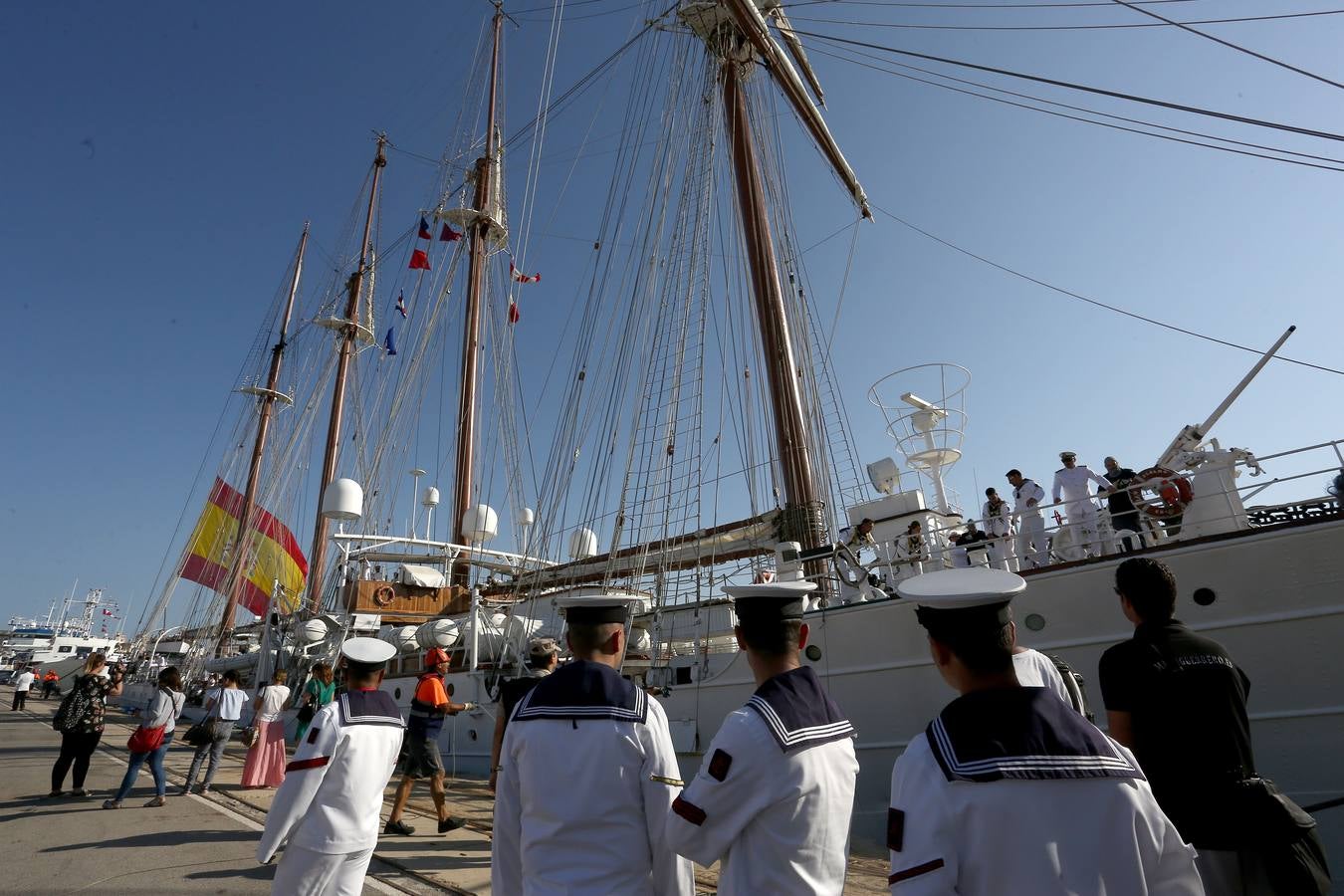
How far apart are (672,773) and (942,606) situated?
1183 millimetres

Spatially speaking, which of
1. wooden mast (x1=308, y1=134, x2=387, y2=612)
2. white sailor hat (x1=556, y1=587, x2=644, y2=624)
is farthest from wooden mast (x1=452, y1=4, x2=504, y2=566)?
white sailor hat (x1=556, y1=587, x2=644, y2=624)

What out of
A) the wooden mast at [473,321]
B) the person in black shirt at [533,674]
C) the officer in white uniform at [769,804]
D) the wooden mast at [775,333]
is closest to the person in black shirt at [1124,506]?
the wooden mast at [775,333]

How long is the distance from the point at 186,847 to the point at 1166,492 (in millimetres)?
9860

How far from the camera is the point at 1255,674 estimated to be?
250 inches

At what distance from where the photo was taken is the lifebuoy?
23.6 feet

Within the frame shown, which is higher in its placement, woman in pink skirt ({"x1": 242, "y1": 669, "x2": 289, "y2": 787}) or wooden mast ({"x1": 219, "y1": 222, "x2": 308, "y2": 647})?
wooden mast ({"x1": 219, "y1": 222, "x2": 308, "y2": 647})

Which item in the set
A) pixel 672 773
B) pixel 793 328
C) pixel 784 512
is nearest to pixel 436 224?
pixel 793 328

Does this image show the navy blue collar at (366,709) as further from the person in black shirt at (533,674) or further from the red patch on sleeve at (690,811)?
the red patch on sleeve at (690,811)

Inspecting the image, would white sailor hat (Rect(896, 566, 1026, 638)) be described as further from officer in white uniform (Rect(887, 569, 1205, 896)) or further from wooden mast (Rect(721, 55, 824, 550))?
wooden mast (Rect(721, 55, 824, 550))

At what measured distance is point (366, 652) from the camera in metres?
3.75

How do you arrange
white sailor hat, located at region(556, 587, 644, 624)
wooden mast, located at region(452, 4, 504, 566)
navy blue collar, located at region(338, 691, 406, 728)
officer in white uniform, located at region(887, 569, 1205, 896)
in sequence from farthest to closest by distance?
wooden mast, located at region(452, 4, 504, 566), navy blue collar, located at region(338, 691, 406, 728), white sailor hat, located at region(556, 587, 644, 624), officer in white uniform, located at region(887, 569, 1205, 896)

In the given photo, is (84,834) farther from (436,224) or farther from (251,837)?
(436,224)

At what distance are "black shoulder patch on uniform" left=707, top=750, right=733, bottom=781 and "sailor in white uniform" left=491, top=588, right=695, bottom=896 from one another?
29 cm

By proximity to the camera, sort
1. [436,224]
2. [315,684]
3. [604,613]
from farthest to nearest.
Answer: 1. [436,224]
2. [315,684]
3. [604,613]
